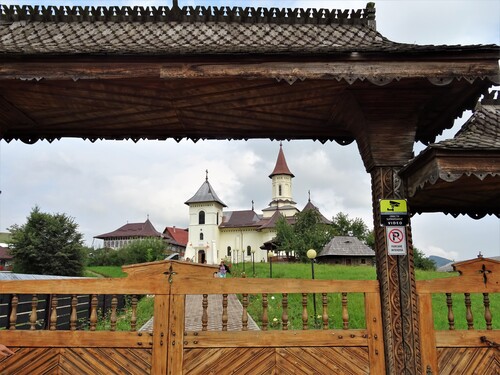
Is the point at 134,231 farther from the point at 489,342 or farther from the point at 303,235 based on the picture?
the point at 489,342

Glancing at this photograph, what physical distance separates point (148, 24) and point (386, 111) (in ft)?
9.10

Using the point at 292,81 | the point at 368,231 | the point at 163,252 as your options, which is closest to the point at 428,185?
the point at 292,81

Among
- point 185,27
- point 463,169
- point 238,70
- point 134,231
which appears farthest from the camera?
point 134,231

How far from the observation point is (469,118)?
4.23 m

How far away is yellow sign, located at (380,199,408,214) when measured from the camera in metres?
3.88

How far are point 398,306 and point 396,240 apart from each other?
63cm

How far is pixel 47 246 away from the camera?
3509 cm

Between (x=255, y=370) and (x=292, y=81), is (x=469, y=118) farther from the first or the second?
(x=255, y=370)

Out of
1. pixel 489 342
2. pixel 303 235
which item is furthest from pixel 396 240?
pixel 303 235

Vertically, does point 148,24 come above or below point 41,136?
above

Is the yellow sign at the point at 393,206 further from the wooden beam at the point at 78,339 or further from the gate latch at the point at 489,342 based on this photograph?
the wooden beam at the point at 78,339

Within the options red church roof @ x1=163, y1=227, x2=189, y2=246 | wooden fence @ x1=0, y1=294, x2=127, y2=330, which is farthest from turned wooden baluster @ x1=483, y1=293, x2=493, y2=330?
red church roof @ x1=163, y1=227, x2=189, y2=246

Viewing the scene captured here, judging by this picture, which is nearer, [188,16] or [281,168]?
[188,16]

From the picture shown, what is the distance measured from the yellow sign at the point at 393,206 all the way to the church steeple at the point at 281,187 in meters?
57.2
